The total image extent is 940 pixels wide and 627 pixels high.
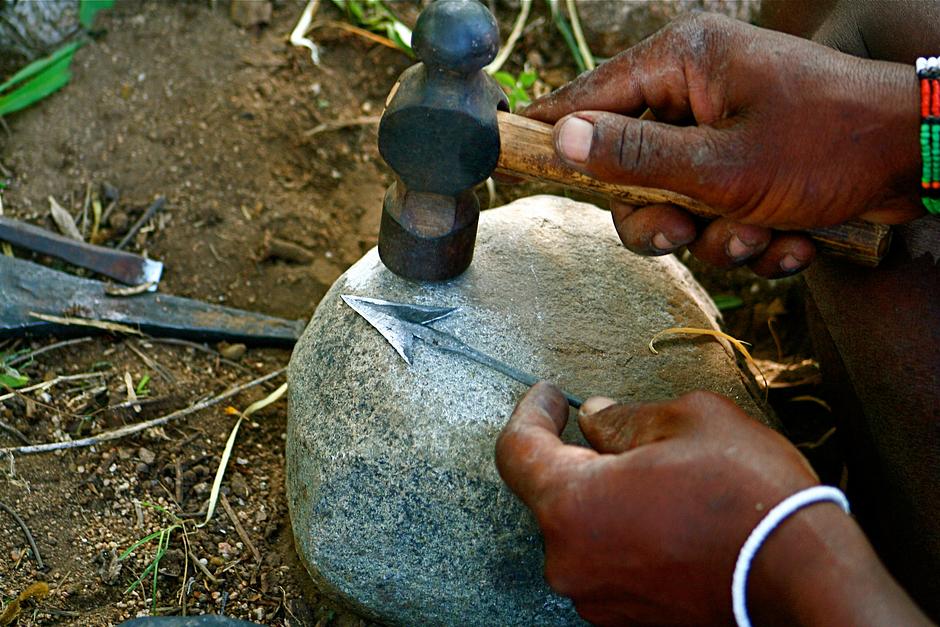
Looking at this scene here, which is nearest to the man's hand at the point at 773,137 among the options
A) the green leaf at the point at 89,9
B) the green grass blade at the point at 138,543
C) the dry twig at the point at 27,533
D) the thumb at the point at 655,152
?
the thumb at the point at 655,152

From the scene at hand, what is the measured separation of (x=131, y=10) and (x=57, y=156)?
0.64 m

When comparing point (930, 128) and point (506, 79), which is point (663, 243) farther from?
point (506, 79)

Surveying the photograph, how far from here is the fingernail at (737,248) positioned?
199 centimetres

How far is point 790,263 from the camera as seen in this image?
6.61 ft

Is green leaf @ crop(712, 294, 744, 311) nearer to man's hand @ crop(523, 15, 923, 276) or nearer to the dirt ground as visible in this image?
the dirt ground

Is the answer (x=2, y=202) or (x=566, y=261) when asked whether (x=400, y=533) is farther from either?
(x=2, y=202)

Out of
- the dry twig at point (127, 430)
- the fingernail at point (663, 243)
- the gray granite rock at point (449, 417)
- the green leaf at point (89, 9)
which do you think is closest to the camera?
the gray granite rock at point (449, 417)

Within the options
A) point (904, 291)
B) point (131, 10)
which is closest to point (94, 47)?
point (131, 10)

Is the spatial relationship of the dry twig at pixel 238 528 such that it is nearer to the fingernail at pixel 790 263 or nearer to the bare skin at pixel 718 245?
the bare skin at pixel 718 245

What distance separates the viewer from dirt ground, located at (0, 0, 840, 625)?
216 cm

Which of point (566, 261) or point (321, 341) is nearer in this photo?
point (321, 341)

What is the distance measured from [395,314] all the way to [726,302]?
4.31 ft

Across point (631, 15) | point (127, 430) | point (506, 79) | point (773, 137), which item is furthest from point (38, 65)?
point (773, 137)

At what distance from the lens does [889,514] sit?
216cm
